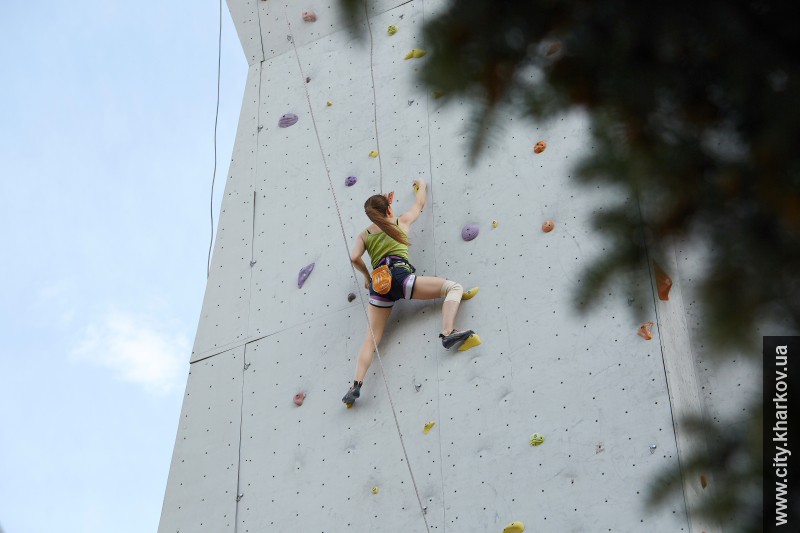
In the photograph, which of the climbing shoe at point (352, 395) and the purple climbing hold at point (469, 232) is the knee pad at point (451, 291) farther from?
the climbing shoe at point (352, 395)

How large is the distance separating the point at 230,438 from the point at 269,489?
0.45 m

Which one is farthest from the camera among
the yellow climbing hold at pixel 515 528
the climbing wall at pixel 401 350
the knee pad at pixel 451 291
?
the knee pad at pixel 451 291

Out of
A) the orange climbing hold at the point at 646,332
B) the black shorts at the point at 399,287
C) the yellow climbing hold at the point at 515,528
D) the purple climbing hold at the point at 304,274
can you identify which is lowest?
the yellow climbing hold at the point at 515,528

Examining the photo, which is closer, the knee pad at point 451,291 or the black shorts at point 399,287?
the knee pad at point 451,291

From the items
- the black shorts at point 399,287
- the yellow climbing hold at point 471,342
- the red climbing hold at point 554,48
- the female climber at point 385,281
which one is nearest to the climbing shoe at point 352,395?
the female climber at point 385,281

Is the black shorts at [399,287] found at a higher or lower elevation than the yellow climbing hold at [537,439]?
higher

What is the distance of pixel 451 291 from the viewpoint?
4.70 m

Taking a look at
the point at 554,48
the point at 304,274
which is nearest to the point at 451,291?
the point at 304,274

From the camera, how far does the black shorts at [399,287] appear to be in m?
4.80

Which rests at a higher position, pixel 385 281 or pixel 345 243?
pixel 345 243

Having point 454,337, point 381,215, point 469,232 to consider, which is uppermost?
point 381,215

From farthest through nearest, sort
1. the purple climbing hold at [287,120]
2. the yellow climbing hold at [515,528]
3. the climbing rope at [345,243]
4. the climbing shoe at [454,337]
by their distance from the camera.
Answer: the purple climbing hold at [287,120] < the climbing shoe at [454,337] < the climbing rope at [345,243] < the yellow climbing hold at [515,528]

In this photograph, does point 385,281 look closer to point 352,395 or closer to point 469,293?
point 469,293

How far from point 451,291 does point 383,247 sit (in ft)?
1.45
